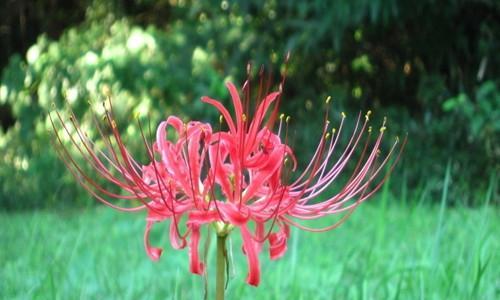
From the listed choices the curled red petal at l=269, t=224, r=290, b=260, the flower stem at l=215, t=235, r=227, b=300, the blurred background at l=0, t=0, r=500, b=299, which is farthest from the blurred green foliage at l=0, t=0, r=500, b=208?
the flower stem at l=215, t=235, r=227, b=300

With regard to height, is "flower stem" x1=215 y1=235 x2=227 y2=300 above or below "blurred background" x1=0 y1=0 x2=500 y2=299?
below

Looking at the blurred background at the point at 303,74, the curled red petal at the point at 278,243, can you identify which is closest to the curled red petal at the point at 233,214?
the curled red petal at the point at 278,243

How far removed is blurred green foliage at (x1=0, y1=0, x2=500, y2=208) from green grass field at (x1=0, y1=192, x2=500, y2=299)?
56.7 inches

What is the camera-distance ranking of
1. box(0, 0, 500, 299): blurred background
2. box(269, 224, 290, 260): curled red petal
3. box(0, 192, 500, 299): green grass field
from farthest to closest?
A: box(0, 0, 500, 299): blurred background → box(0, 192, 500, 299): green grass field → box(269, 224, 290, 260): curled red petal

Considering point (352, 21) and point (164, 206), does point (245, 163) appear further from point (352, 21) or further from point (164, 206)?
A: point (352, 21)

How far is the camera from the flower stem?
98 centimetres

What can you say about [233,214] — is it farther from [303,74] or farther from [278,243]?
[303,74]

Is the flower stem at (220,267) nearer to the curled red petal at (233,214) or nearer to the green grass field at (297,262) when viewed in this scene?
the curled red petal at (233,214)

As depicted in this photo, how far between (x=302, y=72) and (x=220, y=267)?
17.6ft

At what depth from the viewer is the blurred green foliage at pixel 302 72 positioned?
18.1 feet

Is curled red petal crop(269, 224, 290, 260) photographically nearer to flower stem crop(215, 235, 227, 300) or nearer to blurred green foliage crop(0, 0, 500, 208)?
flower stem crop(215, 235, 227, 300)

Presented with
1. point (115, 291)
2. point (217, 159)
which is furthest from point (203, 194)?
point (115, 291)

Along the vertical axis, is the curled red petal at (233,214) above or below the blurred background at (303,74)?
below

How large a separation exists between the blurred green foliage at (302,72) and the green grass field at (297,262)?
1441mm
